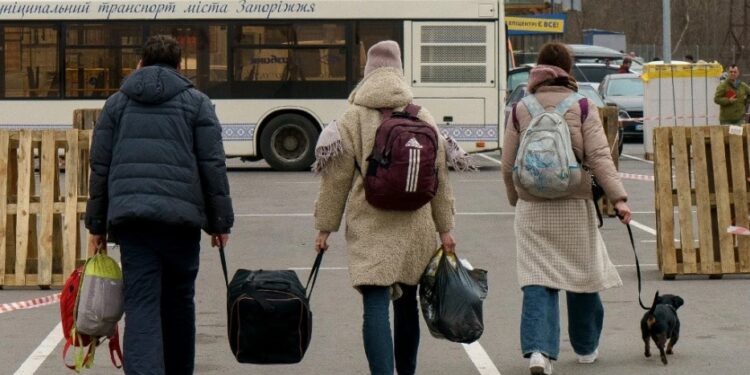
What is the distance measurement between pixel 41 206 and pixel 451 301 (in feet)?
16.4

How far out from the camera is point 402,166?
7.04m

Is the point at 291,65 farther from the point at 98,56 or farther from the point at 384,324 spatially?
the point at 384,324

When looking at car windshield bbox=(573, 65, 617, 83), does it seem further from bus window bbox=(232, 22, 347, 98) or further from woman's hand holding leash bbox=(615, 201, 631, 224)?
woman's hand holding leash bbox=(615, 201, 631, 224)

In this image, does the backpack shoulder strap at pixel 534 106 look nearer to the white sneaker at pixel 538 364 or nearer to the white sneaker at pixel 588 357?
the white sneaker at pixel 538 364

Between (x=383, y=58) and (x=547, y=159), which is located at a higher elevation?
(x=383, y=58)

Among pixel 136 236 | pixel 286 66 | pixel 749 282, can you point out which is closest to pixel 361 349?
pixel 136 236

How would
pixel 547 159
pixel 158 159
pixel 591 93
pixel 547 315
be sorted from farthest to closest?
pixel 591 93, pixel 547 315, pixel 547 159, pixel 158 159

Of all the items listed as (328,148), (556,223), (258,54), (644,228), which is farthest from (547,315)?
(258,54)

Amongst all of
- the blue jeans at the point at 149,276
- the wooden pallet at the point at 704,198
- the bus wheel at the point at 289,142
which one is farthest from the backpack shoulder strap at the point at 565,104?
the bus wheel at the point at 289,142

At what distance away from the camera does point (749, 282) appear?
11594mm

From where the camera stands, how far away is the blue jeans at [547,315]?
7.67m

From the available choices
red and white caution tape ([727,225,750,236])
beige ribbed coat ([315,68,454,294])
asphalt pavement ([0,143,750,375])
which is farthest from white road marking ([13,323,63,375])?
red and white caution tape ([727,225,750,236])

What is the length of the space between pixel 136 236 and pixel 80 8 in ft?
60.3

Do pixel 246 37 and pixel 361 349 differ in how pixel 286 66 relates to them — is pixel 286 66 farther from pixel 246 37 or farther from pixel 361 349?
pixel 361 349
